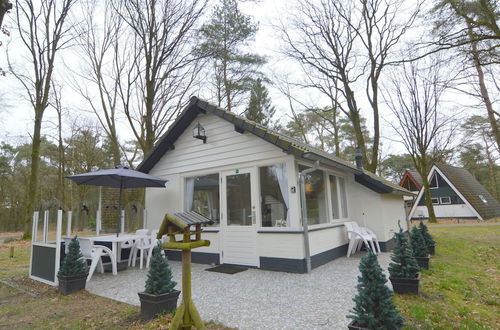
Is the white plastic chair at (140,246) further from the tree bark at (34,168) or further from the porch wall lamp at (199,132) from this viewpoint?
the tree bark at (34,168)

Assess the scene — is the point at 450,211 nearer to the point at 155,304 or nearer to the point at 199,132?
the point at 199,132

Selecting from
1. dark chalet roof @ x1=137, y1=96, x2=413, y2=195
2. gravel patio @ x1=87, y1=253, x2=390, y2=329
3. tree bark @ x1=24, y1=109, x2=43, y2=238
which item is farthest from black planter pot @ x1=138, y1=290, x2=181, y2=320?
tree bark @ x1=24, y1=109, x2=43, y2=238

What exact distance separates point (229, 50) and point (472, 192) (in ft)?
64.6

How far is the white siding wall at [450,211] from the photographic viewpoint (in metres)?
18.4

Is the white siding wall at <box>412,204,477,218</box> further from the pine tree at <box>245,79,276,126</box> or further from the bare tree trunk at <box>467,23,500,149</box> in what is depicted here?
the bare tree trunk at <box>467,23,500,149</box>

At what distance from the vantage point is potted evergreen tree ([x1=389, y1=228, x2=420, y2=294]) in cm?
373

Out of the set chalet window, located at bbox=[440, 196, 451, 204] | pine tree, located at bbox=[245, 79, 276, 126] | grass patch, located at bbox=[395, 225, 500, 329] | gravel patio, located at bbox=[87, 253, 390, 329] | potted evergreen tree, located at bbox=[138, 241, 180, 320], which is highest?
pine tree, located at bbox=[245, 79, 276, 126]

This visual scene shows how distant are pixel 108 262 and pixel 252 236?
11.1 feet

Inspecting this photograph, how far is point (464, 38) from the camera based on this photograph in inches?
213

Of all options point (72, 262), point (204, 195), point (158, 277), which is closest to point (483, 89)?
point (204, 195)

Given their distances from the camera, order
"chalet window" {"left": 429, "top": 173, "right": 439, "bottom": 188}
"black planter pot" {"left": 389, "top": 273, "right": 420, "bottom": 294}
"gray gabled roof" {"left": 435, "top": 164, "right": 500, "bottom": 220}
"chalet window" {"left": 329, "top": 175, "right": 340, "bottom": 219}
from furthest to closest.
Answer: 1. "chalet window" {"left": 429, "top": 173, "right": 439, "bottom": 188}
2. "gray gabled roof" {"left": 435, "top": 164, "right": 500, "bottom": 220}
3. "chalet window" {"left": 329, "top": 175, "right": 340, "bottom": 219}
4. "black planter pot" {"left": 389, "top": 273, "right": 420, "bottom": 294}

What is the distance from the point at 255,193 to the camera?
231 inches

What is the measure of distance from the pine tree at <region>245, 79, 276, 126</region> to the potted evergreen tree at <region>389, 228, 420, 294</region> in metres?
11.1

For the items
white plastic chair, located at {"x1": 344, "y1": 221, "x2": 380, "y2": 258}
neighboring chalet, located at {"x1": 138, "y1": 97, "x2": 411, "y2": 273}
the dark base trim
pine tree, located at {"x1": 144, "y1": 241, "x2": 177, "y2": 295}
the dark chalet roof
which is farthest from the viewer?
white plastic chair, located at {"x1": 344, "y1": 221, "x2": 380, "y2": 258}
